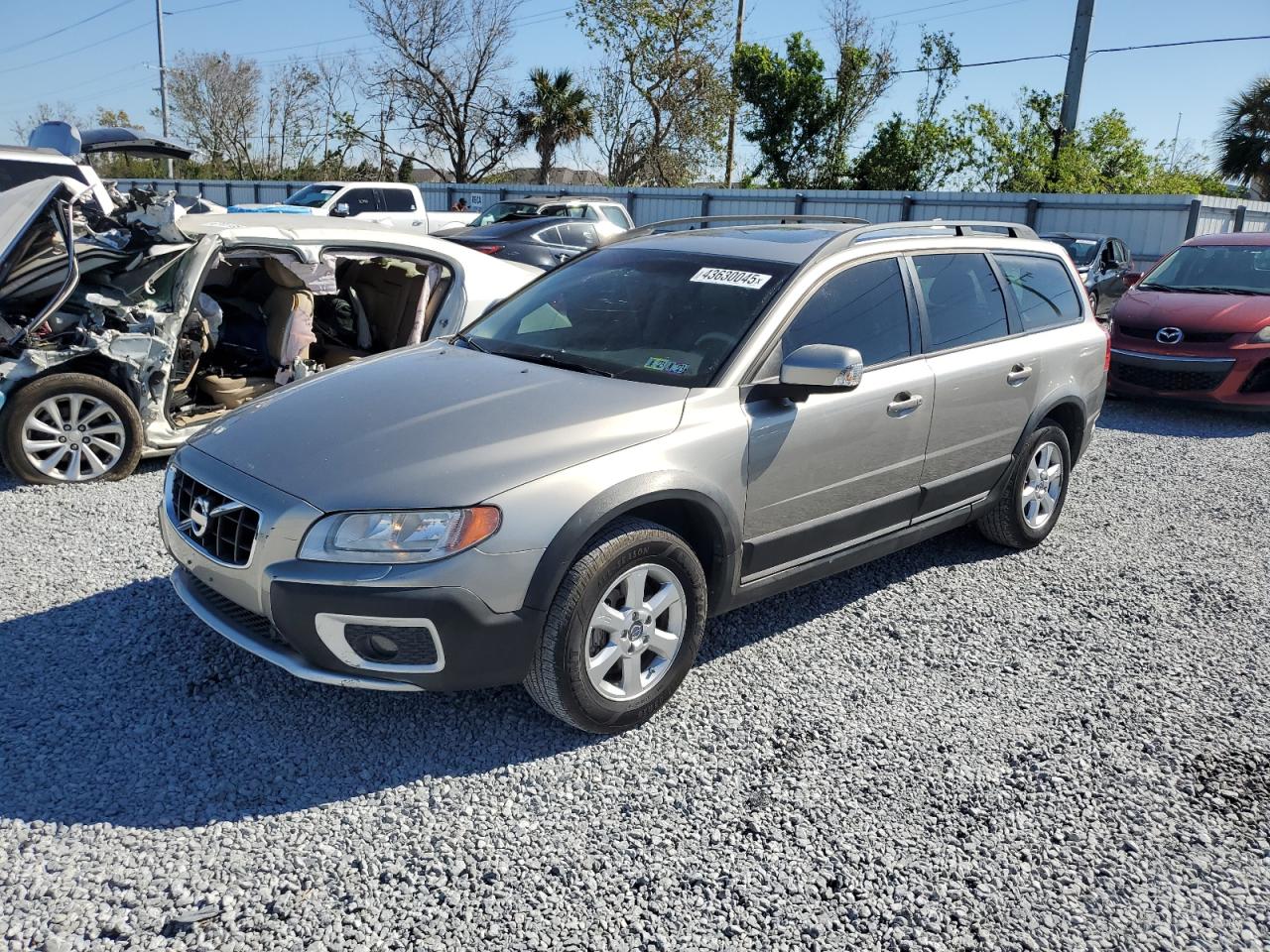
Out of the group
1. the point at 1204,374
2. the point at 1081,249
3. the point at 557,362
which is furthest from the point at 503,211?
the point at 557,362

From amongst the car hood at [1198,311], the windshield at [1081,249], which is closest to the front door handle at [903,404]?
the car hood at [1198,311]

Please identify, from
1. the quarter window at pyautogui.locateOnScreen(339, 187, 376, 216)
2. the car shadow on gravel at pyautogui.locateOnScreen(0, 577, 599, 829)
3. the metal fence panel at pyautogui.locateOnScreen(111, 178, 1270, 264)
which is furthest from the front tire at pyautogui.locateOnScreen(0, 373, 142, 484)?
the quarter window at pyautogui.locateOnScreen(339, 187, 376, 216)

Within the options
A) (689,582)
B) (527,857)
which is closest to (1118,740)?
(689,582)

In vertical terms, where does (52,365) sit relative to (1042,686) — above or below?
above

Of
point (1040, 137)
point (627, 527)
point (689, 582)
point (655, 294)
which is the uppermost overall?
point (1040, 137)

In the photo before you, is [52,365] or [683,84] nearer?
[52,365]

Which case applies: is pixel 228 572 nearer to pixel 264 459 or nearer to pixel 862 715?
pixel 264 459

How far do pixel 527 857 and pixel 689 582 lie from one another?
3.46ft

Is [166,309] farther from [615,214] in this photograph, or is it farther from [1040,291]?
[615,214]

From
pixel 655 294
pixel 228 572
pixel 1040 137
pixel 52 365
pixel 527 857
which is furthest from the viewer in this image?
pixel 1040 137

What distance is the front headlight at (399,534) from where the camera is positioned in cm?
291

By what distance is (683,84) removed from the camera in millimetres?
32656

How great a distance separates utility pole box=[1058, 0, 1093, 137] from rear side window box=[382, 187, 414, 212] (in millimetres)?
15485

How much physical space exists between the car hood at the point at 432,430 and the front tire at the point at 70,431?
2.51 m
